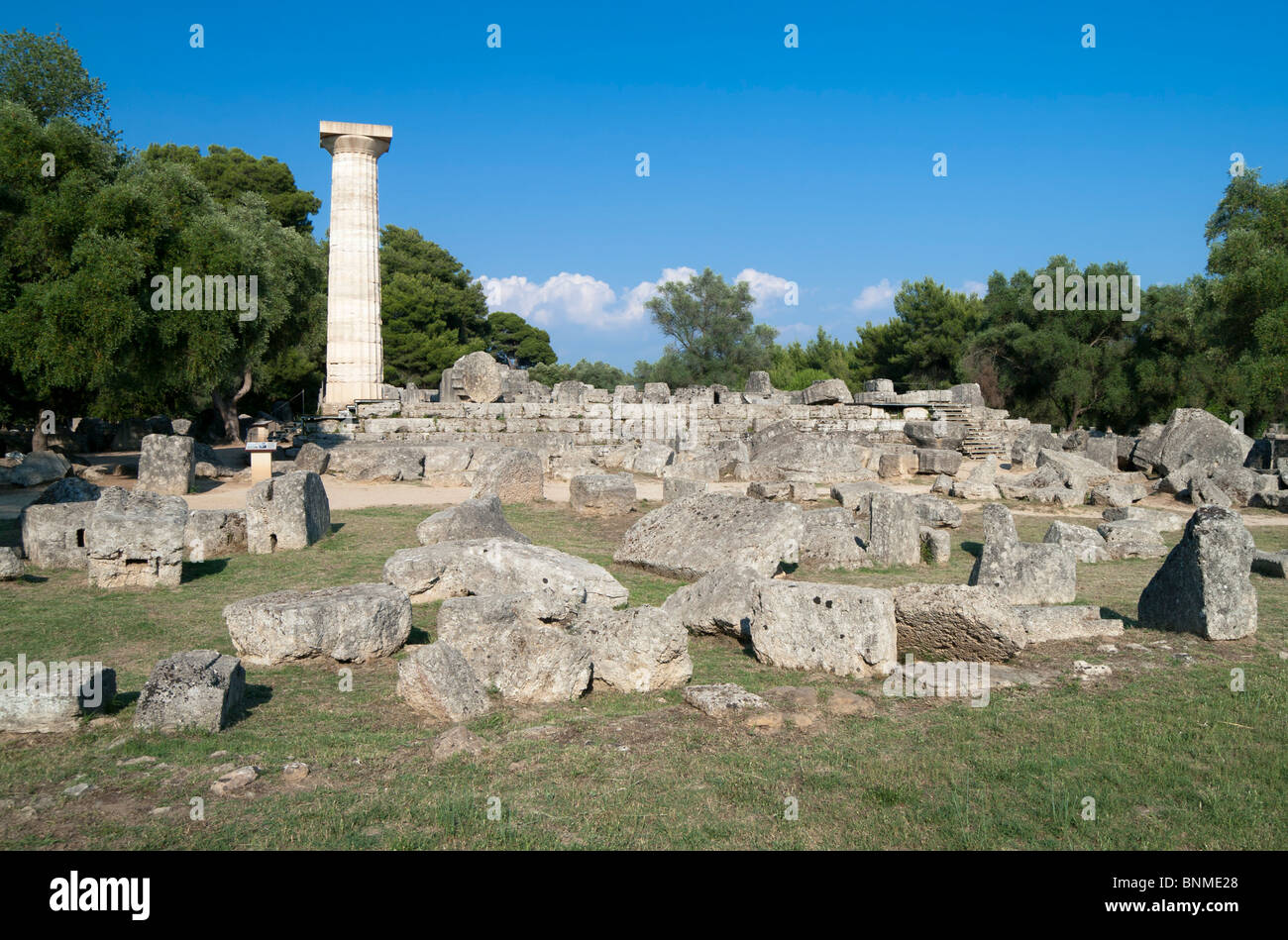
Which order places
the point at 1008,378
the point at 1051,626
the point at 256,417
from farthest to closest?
the point at 1008,378 < the point at 256,417 < the point at 1051,626

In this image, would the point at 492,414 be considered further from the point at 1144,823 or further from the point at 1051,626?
the point at 1144,823

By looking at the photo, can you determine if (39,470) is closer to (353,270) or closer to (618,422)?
(353,270)

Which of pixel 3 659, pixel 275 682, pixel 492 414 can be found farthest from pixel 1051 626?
pixel 492 414

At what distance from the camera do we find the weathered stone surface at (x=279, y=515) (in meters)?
10.6

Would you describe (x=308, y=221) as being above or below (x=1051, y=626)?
above

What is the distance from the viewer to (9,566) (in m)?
8.74

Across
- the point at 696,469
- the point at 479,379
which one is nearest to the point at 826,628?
the point at 696,469

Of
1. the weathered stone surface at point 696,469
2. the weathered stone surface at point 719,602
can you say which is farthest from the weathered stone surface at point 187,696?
the weathered stone surface at point 696,469

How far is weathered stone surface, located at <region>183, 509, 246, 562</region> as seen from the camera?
10156 mm

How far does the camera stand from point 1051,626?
6.88 meters

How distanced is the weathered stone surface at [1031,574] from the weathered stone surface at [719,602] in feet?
8.59

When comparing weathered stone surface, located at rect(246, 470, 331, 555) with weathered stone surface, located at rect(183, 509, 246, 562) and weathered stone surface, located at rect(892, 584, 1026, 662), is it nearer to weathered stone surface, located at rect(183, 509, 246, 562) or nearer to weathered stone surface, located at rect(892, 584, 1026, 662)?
weathered stone surface, located at rect(183, 509, 246, 562)
